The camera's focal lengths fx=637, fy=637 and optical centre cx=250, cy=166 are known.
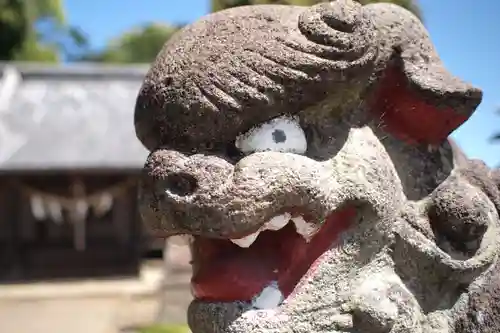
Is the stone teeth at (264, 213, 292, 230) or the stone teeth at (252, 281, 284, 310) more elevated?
the stone teeth at (264, 213, 292, 230)

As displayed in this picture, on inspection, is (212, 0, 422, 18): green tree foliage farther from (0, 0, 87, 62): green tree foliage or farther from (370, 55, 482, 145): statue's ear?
(0, 0, 87, 62): green tree foliage

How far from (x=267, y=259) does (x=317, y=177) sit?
0.59 ft

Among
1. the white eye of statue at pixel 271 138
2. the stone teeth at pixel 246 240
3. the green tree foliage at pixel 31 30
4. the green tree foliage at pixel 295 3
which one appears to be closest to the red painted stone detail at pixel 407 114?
the white eye of statue at pixel 271 138

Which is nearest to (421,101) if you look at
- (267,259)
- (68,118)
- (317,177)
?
(317,177)

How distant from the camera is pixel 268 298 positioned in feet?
3.67

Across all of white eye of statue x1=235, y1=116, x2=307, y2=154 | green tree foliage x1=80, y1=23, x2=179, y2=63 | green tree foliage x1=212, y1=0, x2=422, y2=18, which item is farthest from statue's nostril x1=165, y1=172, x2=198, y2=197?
green tree foliage x1=80, y1=23, x2=179, y2=63

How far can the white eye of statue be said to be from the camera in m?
1.12

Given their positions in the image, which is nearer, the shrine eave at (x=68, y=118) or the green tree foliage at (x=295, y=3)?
the green tree foliage at (x=295, y=3)

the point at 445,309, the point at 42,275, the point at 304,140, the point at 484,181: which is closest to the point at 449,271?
the point at 445,309

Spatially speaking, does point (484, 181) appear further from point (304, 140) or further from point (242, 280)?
point (242, 280)

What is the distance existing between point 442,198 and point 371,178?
17 centimetres

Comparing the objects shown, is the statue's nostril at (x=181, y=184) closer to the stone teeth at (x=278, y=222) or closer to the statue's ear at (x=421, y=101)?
the stone teeth at (x=278, y=222)

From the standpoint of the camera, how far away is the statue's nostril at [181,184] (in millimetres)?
1057

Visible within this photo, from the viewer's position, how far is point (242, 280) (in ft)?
3.65
